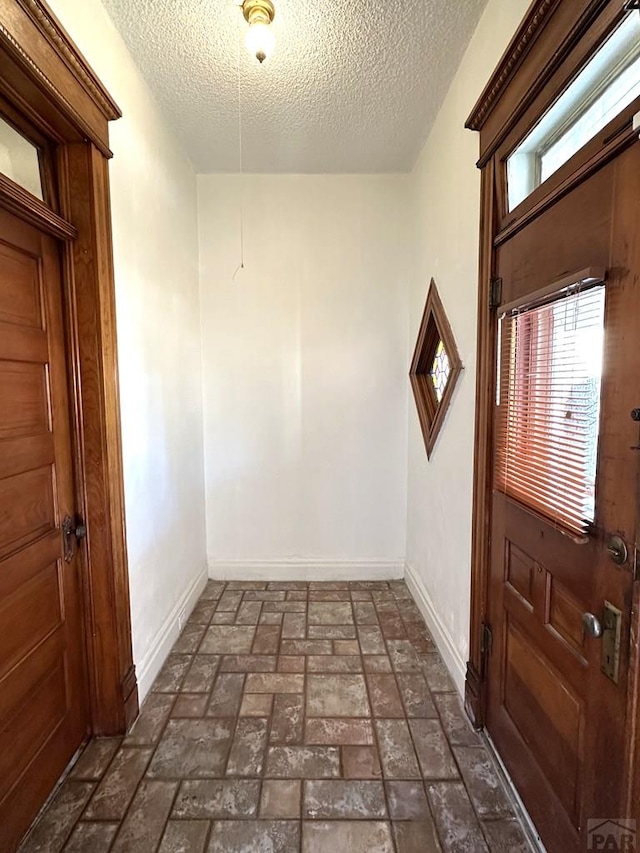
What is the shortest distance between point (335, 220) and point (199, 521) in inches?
93.9

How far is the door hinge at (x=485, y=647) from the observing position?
64.2 inches

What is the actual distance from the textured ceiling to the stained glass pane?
1.30 m

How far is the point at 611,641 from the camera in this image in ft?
3.16

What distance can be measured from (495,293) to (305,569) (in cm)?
236

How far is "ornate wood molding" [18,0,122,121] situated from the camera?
1154 mm

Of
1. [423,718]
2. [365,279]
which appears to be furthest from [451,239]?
[423,718]

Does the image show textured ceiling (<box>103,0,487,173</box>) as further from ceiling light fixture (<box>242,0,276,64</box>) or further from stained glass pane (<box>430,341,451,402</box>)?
stained glass pane (<box>430,341,451,402</box>)

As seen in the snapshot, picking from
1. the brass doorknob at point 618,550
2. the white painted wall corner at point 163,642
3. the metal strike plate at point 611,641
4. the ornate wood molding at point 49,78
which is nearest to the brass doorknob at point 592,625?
the metal strike plate at point 611,641

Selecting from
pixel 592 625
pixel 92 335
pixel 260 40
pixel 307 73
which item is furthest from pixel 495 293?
pixel 92 335

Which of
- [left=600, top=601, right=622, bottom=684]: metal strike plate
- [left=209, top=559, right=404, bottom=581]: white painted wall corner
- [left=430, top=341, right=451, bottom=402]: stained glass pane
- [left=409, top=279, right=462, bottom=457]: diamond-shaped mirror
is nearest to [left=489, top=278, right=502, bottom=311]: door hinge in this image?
[left=409, top=279, right=462, bottom=457]: diamond-shaped mirror

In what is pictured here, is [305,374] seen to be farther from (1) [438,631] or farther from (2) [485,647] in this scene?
(2) [485,647]

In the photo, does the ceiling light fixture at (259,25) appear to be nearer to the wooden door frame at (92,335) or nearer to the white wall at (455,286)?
the wooden door frame at (92,335)

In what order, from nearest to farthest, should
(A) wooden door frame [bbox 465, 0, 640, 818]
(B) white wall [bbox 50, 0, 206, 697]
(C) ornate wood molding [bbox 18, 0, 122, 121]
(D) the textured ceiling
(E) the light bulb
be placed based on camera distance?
(A) wooden door frame [bbox 465, 0, 640, 818]
(C) ornate wood molding [bbox 18, 0, 122, 121]
(E) the light bulb
(D) the textured ceiling
(B) white wall [bbox 50, 0, 206, 697]

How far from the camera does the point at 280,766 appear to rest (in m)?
1.54
